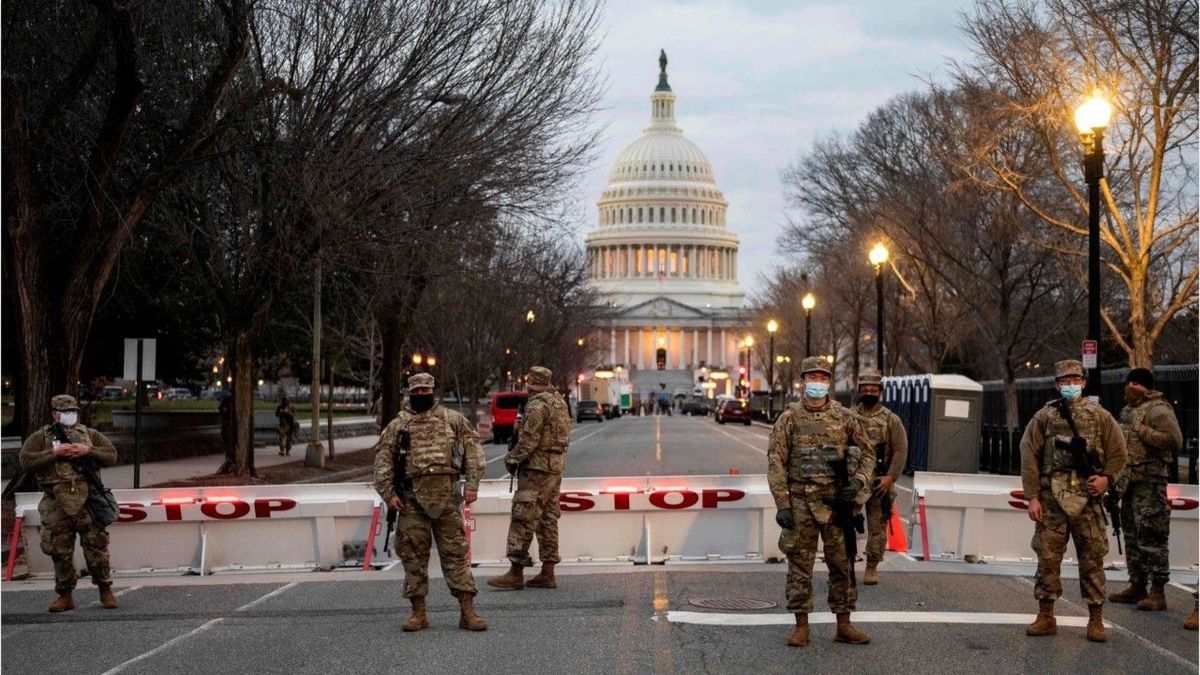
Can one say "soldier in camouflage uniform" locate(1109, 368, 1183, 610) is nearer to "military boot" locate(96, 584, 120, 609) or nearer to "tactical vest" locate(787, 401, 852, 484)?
"tactical vest" locate(787, 401, 852, 484)

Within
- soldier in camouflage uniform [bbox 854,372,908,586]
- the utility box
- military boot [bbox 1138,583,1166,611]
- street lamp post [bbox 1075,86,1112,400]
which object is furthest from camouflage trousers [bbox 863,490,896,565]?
the utility box

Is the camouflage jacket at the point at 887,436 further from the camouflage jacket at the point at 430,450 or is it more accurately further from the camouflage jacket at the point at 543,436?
the camouflage jacket at the point at 430,450

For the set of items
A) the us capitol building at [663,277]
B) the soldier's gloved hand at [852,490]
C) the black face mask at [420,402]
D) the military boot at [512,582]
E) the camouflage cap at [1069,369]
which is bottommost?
the military boot at [512,582]

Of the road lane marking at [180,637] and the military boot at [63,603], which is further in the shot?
the military boot at [63,603]

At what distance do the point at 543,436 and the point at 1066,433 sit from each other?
4173mm

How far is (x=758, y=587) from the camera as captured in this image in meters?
13.4

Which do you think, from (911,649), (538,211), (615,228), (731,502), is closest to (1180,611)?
(911,649)

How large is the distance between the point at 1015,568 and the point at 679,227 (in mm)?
181893

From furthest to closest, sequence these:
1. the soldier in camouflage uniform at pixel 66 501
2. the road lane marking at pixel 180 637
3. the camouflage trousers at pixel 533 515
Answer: the camouflage trousers at pixel 533 515 → the soldier in camouflage uniform at pixel 66 501 → the road lane marking at pixel 180 637

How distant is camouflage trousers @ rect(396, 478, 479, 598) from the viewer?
Result: 1124 cm

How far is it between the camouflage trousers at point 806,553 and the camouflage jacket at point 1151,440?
Answer: 3.13 m

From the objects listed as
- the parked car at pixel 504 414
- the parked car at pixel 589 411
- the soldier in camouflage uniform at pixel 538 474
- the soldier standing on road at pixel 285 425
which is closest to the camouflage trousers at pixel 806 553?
the soldier in camouflage uniform at pixel 538 474

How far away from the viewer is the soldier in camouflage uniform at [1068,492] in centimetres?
1083

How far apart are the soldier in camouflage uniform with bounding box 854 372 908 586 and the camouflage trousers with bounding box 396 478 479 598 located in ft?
12.5
